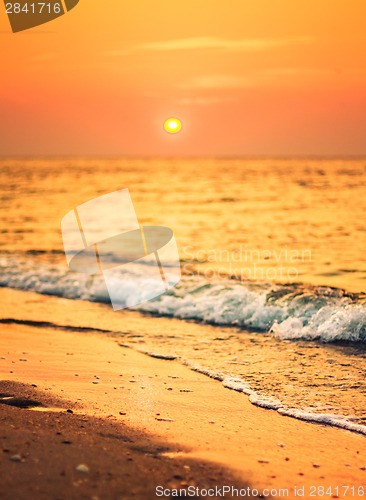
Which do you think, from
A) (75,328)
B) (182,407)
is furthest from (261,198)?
(182,407)

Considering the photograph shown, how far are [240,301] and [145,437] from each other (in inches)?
239

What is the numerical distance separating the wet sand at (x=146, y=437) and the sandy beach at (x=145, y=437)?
1 cm

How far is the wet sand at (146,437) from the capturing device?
3.64m

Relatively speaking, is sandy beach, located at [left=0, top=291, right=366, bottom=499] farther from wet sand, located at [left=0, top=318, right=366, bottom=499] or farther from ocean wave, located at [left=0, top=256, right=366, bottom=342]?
ocean wave, located at [left=0, top=256, right=366, bottom=342]

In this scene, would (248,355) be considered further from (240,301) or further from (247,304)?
(240,301)

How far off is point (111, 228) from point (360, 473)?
1964cm

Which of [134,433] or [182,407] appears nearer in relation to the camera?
[134,433]

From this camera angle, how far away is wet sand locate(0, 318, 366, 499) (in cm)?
364

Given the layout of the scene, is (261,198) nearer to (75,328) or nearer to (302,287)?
(302,287)

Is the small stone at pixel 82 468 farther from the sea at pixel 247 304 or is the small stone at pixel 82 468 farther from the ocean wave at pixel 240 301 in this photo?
the ocean wave at pixel 240 301

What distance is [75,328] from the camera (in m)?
9.20

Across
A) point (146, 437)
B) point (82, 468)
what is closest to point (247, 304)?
point (146, 437)

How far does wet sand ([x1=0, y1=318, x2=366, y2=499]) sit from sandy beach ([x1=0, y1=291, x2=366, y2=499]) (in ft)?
0.03

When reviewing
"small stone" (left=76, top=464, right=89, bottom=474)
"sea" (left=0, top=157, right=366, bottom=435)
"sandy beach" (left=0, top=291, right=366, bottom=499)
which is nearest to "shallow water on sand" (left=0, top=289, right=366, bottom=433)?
"sea" (left=0, top=157, right=366, bottom=435)
